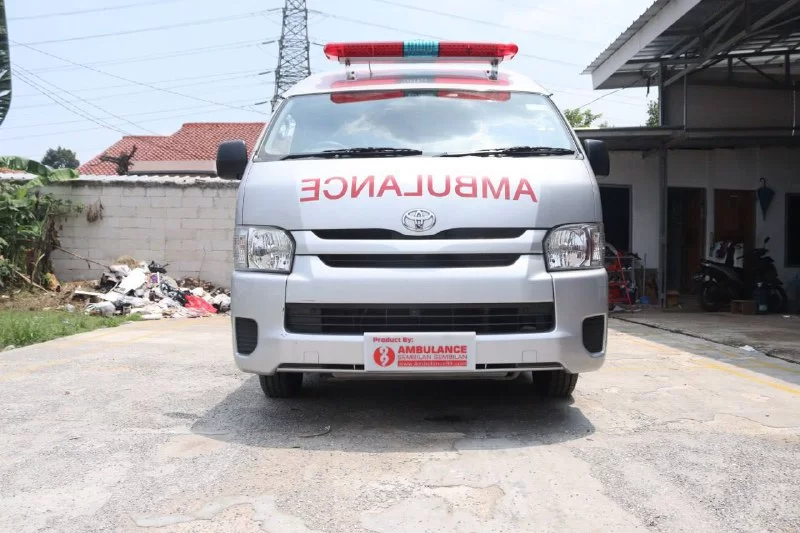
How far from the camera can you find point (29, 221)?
41.0 feet

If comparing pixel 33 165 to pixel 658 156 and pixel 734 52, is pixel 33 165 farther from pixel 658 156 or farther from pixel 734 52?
pixel 734 52

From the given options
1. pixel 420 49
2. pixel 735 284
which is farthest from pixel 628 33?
pixel 420 49

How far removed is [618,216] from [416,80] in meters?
10.5

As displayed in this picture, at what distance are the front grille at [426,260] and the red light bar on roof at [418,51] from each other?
1.99 m

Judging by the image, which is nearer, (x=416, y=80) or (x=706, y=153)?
(x=416, y=80)

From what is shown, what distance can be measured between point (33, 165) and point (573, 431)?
39.6 feet

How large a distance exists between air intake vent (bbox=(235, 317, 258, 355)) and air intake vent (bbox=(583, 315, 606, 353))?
1728mm

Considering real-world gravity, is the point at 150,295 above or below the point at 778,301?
above

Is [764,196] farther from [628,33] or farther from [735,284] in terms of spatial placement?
[628,33]

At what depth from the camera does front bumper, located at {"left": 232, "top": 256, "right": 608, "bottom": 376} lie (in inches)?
149

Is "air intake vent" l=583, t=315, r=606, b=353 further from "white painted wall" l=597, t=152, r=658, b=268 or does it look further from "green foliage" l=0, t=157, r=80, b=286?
"white painted wall" l=597, t=152, r=658, b=268

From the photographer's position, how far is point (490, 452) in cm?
369

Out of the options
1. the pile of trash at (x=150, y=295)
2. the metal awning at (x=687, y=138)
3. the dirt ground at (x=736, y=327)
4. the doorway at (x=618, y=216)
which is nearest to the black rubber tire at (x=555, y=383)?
the dirt ground at (x=736, y=327)

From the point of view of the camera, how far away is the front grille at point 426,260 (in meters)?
3.84
